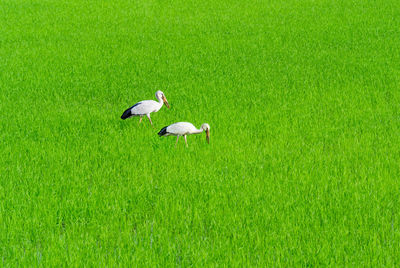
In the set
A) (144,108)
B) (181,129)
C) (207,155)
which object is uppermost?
(144,108)

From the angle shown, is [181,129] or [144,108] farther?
[144,108]

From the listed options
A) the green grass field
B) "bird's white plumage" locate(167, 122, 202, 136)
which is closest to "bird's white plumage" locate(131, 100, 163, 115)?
the green grass field

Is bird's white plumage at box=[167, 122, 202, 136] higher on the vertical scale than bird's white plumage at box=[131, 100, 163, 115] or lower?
lower

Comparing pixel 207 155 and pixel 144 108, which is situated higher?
pixel 144 108

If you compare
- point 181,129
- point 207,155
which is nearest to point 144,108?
point 181,129

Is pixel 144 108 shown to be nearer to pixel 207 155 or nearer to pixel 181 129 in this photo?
pixel 181 129

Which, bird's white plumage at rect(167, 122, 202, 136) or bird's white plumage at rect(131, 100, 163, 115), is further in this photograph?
bird's white plumage at rect(131, 100, 163, 115)

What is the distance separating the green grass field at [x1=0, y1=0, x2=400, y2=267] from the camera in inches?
167

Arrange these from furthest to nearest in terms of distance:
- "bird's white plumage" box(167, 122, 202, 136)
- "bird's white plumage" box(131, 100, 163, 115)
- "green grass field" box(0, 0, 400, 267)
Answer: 1. "bird's white plumage" box(131, 100, 163, 115)
2. "bird's white plumage" box(167, 122, 202, 136)
3. "green grass field" box(0, 0, 400, 267)

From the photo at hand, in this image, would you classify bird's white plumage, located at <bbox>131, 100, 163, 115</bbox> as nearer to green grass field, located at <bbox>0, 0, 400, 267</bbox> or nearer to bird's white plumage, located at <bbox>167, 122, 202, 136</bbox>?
green grass field, located at <bbox>0, 0, 400, 267</bbox>

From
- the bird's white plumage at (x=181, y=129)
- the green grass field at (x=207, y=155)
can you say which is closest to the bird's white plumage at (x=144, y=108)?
the green grass field at (x=207, y=155)

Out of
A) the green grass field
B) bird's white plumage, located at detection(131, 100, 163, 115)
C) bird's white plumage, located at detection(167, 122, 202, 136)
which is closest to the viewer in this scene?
the green grass field

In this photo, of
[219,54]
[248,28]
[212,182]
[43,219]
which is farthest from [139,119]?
[248,28]

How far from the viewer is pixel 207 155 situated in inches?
252
